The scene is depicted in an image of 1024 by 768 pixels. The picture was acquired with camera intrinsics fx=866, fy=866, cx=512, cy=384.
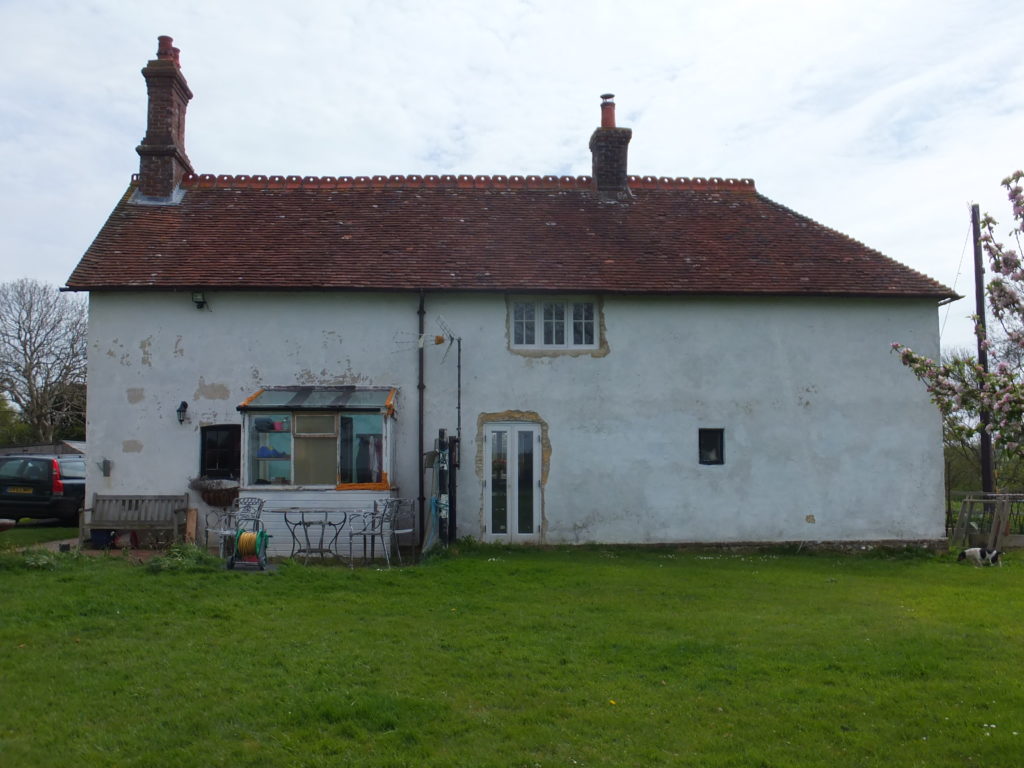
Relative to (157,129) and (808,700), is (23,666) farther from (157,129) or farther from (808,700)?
(157,129)

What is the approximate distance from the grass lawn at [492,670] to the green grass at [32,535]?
180 inches

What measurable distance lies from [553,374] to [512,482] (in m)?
1.96

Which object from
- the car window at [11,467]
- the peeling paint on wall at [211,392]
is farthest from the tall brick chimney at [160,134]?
the car window at [11,467]

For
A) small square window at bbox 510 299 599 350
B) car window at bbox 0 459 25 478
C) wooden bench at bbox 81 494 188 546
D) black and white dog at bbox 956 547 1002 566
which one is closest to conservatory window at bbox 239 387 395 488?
wooden bench at bbox 81 494 188 546

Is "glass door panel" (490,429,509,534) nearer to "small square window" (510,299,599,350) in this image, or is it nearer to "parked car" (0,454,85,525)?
"small square window" (510,299,599,350)

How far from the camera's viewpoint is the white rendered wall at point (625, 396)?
14.5 m

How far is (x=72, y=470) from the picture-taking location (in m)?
18.3

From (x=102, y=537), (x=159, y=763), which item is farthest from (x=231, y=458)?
(x=159, y=763)

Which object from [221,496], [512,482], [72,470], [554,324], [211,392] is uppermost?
[554,324]

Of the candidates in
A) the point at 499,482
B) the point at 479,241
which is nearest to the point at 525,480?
the point at 499,482

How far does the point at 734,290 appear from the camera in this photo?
14875 mm

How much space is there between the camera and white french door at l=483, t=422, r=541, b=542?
47.8ft

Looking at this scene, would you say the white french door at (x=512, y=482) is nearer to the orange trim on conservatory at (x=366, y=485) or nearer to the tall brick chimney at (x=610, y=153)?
the orange trim on conservatory at (x=366, y=485)

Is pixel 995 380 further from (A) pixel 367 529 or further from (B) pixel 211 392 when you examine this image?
(B) pixel 211 392
